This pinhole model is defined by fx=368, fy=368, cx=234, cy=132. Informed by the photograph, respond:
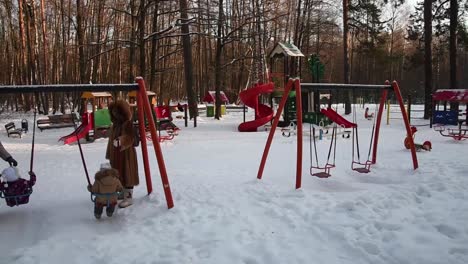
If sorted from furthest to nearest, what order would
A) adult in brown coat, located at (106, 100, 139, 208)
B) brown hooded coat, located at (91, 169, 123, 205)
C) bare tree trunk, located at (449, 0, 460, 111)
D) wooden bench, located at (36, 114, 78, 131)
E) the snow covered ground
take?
bare tree trunk, located at (449, 0, 460, 111) < wooden bench, located at (36, 114, 78, 131) < adult in brown coat, located at (106, 100, 139, 208) < brown hooded coat, located at (91, 169, 123, 205) < the snow covered ground

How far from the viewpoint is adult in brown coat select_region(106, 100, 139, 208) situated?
5211 millimetres

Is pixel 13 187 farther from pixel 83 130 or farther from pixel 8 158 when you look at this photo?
pixel 83 130

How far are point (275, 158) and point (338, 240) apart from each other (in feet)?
16.2

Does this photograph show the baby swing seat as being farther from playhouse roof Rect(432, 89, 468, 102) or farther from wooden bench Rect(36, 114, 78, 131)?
playhouse roof Rect(432, 89, 468, 102)

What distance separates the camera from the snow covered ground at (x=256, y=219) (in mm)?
3797

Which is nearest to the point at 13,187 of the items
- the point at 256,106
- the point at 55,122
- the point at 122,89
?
the point at 122,89

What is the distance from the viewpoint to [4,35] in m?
35.2

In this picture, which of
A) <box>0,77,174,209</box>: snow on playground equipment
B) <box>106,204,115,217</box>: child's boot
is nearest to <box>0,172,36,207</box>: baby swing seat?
<box>0,77,174,209</box>: snow on playground equipment

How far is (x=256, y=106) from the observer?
16.5 m

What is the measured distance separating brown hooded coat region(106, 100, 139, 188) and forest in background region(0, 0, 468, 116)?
9859mm

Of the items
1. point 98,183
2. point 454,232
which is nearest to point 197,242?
point 98,183

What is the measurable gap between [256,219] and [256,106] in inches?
472

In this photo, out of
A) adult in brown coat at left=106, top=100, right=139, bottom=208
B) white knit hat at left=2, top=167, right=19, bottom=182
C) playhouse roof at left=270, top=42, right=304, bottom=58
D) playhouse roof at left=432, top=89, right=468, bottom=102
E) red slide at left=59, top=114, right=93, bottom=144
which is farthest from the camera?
playhouse roof at left=270, top=42, right=304, bottom=58

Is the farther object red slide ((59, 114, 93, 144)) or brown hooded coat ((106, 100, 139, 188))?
red slide ((59, 114, 93, 144))
